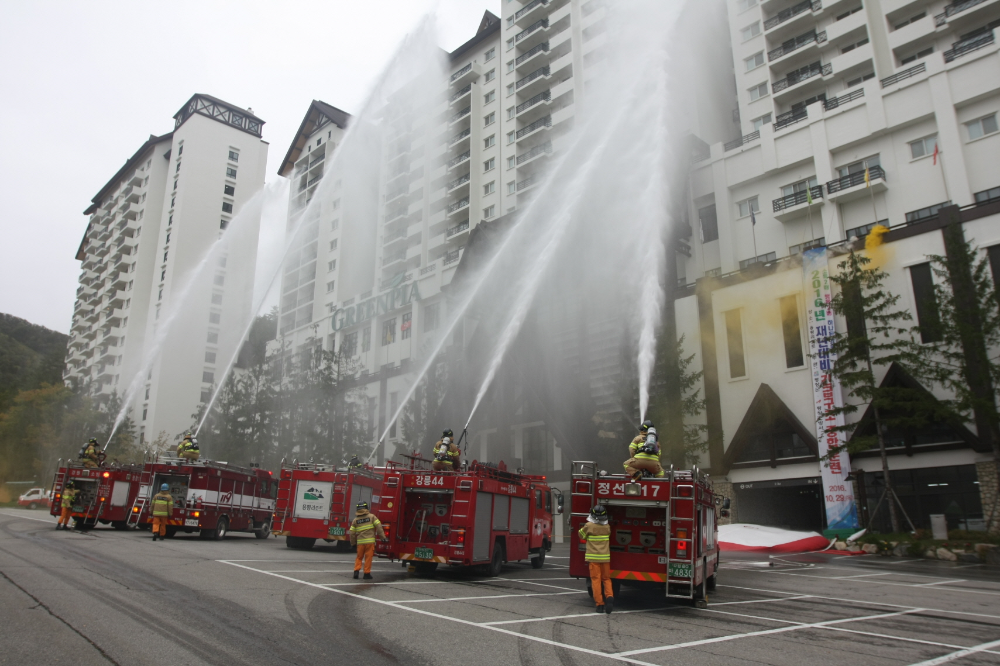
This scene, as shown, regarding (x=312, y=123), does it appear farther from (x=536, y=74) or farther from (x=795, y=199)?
(x=795, y=199)

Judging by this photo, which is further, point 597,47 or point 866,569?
point 597,47

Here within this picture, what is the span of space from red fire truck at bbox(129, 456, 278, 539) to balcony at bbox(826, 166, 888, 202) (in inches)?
1403

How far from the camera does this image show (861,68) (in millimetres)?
41469

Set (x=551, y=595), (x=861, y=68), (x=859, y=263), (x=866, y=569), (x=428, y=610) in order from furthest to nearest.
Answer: (x=861, y=68), (x=859, y=263), (x=866, y=569), (x=551, y=595), (x=428, y=610)

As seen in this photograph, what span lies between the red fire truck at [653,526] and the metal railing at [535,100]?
5344cm

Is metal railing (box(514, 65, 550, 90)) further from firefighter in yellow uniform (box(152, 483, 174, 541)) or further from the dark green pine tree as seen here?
firefighter in yellow uniform (box(152, 483, 174, 541))

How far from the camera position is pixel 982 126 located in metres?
33.6

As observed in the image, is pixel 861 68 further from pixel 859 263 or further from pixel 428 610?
pixel 428 610

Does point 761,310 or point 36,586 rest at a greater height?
point 761,310

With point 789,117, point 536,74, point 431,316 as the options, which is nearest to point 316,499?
point 431,316

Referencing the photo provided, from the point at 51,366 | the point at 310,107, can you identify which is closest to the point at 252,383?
the point at 310,107

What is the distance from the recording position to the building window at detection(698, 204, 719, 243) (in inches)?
1711

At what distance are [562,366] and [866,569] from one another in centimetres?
2313

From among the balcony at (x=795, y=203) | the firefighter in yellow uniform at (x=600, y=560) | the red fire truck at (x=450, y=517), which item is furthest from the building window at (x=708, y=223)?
the firefighter in yellow uniform at (x=600, y=560)
